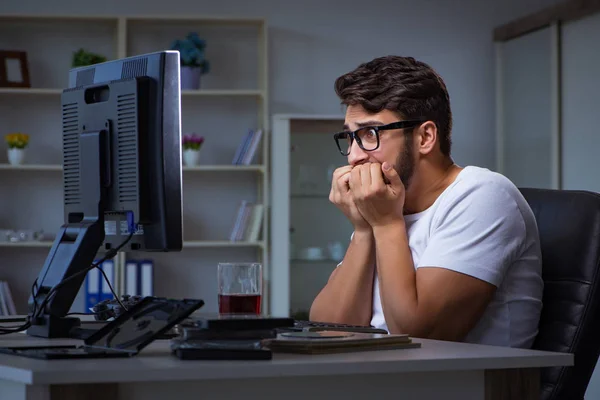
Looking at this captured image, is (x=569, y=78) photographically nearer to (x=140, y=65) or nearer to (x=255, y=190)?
(x=255, y=190)

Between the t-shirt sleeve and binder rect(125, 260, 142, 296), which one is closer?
the t-shirt sleeve

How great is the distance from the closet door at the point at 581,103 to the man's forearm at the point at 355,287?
2.70 metres

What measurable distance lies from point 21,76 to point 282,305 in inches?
71.1

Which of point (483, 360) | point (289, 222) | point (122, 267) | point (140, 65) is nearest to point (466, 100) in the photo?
point (289, 222)

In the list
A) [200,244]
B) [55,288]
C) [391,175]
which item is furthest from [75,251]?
[200,244]

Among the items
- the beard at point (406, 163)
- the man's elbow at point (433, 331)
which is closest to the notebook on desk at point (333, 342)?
the man's elbow at point (433, 331)

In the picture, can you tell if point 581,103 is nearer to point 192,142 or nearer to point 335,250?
point 335,250

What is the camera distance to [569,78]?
4664 millimetres

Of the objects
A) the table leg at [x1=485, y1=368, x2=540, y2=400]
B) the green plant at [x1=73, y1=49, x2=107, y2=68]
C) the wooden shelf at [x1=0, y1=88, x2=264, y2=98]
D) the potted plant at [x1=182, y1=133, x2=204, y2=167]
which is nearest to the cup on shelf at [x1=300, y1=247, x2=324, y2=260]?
the potted plant at [x1=182, y1=133, x2=204, y2=167]

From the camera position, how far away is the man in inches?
69.9

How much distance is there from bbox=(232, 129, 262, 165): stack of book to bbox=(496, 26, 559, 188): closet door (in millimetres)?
1428

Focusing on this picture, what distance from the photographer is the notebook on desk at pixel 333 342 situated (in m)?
1.31

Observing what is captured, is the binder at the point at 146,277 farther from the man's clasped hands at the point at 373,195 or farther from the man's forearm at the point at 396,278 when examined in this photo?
the man's forearm at the point at 396,278

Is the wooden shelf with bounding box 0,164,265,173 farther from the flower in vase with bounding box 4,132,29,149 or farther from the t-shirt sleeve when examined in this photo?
the t-shirt sleeve
